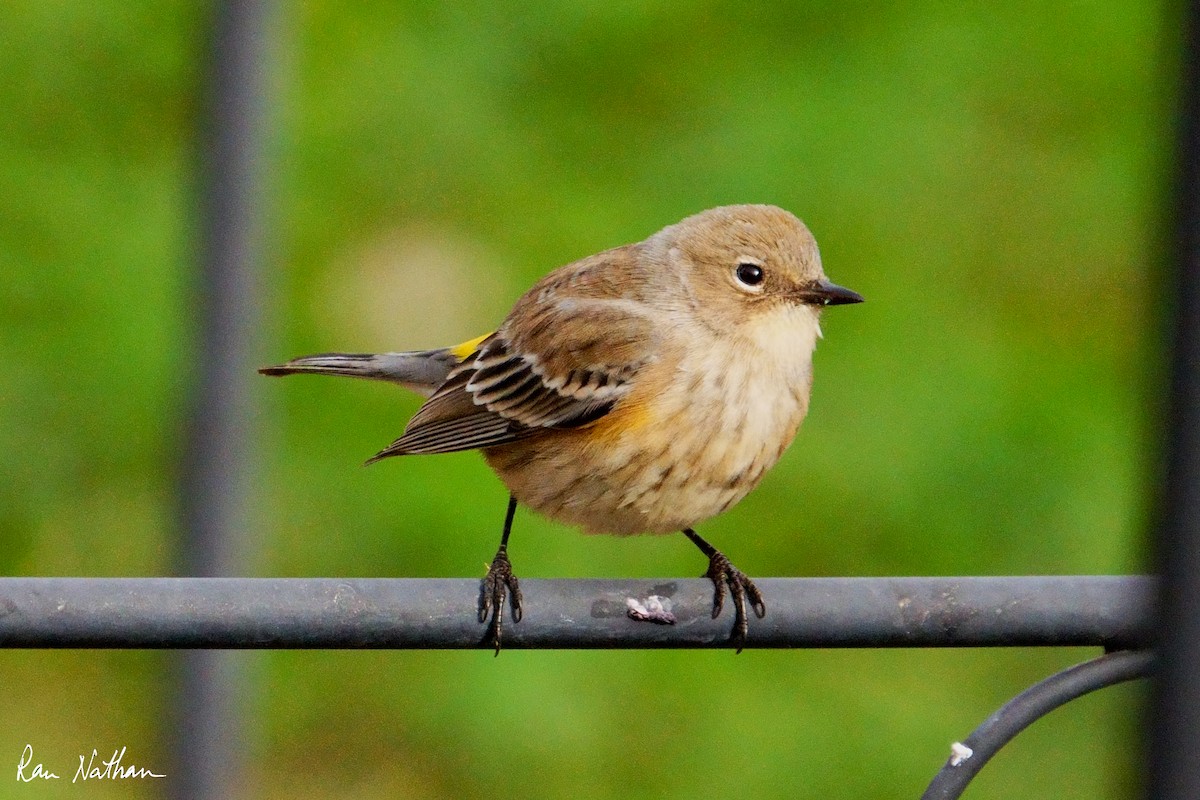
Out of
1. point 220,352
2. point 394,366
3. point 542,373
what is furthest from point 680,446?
point 220,352

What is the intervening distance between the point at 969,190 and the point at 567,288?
2.80 metres

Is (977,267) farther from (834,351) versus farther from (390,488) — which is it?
(390,488)

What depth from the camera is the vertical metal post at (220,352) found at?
4.01m

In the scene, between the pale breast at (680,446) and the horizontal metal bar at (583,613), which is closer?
the horizontal metal bar at (583,613)

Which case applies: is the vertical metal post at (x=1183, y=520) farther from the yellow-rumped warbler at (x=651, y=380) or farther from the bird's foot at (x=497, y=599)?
the yellow-rumped warbler at (x=651, y=380)

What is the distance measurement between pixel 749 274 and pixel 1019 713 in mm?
1508

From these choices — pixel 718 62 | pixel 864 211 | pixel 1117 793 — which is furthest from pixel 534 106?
pixel 1117 793

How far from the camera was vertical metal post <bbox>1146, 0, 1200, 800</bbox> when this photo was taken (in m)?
1.34

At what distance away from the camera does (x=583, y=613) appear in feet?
8.35

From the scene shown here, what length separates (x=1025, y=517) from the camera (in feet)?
17.3

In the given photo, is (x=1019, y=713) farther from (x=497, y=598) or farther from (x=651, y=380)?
(x=651, y=380)

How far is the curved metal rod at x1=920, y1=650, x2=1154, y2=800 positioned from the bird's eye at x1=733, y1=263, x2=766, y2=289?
145cm

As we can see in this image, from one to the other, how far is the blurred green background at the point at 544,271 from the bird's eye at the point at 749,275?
142 centimetres

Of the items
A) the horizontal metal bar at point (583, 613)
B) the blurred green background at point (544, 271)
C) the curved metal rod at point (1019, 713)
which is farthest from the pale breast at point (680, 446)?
the blurred green background at point (544, 271)
